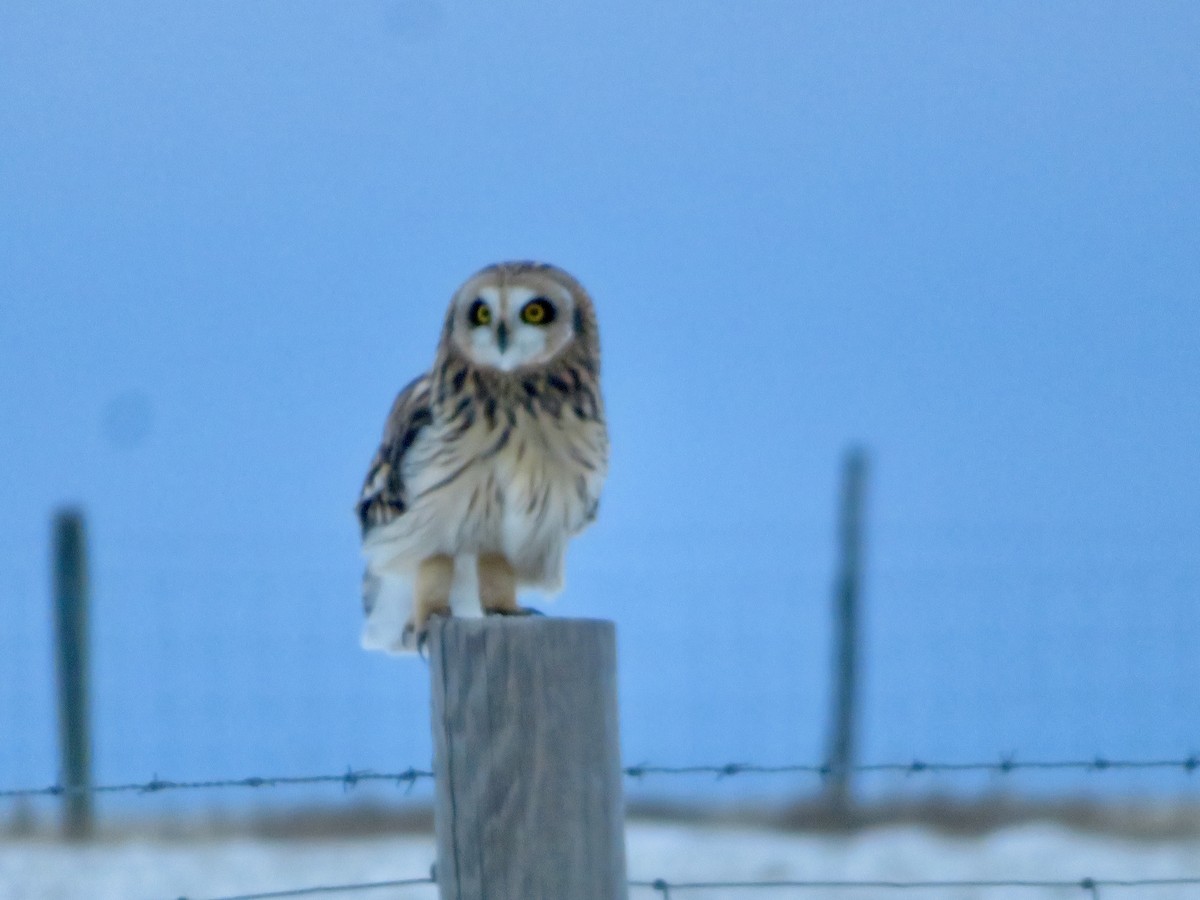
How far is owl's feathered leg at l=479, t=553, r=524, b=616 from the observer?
4.45m

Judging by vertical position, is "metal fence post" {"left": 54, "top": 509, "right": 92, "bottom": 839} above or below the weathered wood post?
below

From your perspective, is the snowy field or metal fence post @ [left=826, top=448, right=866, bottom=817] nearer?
the snowy field

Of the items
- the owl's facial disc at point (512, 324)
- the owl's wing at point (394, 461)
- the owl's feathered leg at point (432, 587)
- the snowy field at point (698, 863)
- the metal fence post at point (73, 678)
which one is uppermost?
the owl's facial disc at point (512, 324)

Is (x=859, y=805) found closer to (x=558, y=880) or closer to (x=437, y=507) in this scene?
(x=437, y=507)

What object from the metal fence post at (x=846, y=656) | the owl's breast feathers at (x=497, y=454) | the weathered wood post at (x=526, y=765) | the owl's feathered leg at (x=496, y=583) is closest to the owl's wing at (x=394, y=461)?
the owl's breast feathers at (x=497, y=454)

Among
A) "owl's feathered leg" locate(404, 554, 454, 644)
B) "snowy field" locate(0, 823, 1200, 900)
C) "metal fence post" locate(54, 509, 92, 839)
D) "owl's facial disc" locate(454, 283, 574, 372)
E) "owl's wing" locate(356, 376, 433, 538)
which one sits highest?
"owl's facial disc" locate(454, 283, 574, 372)

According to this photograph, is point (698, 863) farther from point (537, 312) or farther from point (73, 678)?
point (537, 312)

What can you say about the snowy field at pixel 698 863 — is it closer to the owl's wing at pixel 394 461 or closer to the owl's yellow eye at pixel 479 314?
the owl's wing at pixel 394 461

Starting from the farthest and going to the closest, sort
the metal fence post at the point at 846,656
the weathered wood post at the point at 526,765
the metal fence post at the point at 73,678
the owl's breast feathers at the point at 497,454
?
the metal fence post at the point at 846,656 < the metal fence post at the point at 73,678 < the owl's breast feathers at the point at 497,454 < the weathered wood post at the point at 526,765

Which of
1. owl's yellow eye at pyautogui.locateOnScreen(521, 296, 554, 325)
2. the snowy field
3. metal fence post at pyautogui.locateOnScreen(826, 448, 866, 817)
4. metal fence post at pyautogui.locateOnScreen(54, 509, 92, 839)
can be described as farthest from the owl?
metal fence post at pyautogui.locateOnScreen(826, 448, 866, 817)

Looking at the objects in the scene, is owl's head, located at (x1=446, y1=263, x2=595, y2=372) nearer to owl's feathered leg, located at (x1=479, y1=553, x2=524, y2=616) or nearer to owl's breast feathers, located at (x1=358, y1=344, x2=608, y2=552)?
owl's breast feathers, located at (x1=358, y1=344, x2=608, y2=552)

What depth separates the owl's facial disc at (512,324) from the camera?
423 centimetres

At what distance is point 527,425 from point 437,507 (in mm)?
267

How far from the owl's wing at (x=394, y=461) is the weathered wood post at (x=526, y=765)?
68.2 inches
